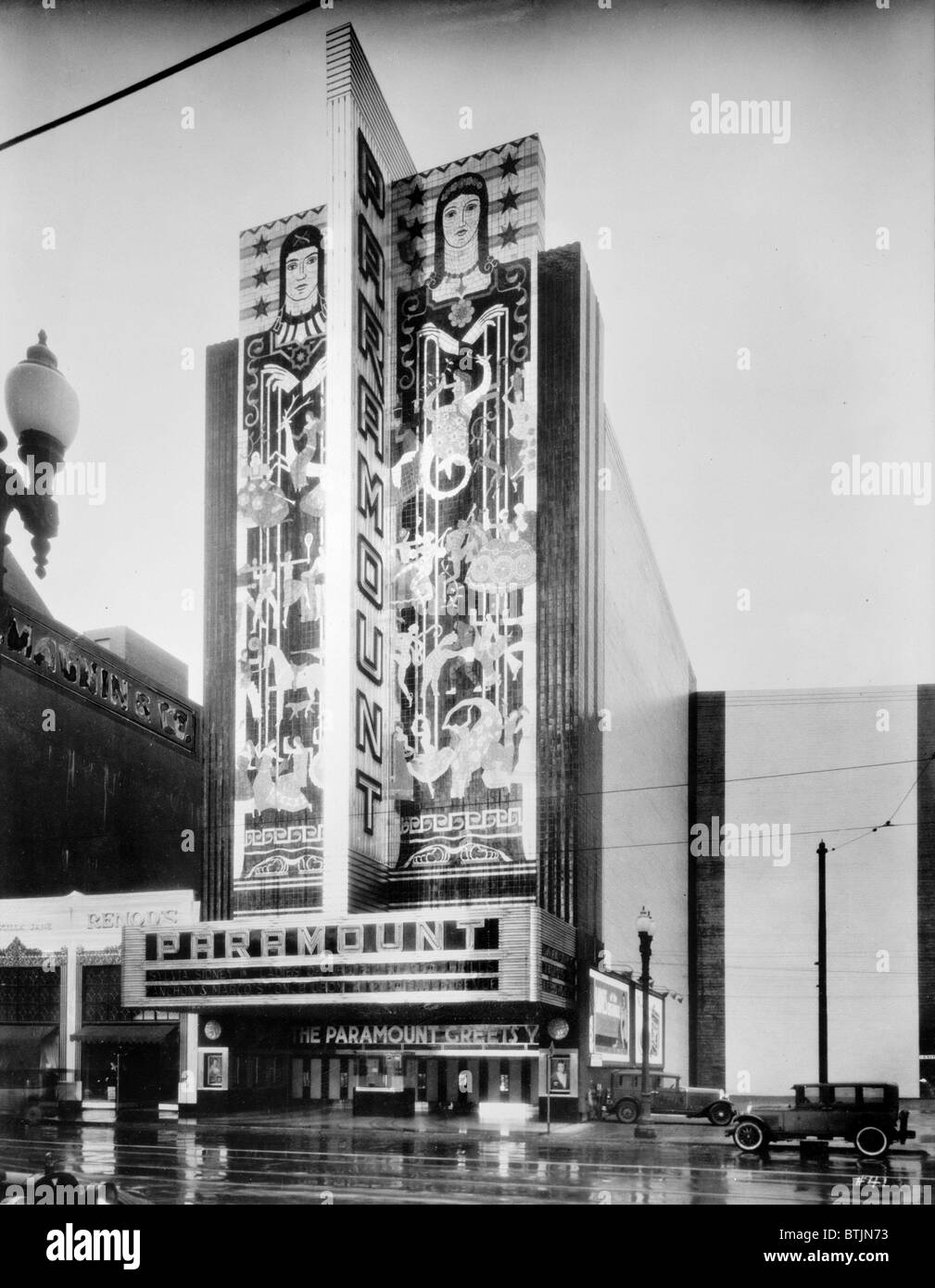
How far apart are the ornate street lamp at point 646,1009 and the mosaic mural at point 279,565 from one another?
3.33 m

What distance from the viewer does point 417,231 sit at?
12.8 metres

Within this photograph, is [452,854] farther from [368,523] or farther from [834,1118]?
[834,1118]

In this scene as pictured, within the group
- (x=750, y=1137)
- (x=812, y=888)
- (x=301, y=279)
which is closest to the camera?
(x=750, y=1137)

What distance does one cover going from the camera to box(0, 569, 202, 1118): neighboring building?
12125mm

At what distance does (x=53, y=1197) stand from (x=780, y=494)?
769cm

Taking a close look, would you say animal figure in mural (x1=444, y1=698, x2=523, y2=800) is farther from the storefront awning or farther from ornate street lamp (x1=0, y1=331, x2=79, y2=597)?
ornate street lamp (x1=0, y1=331, x2=79, y2=597)

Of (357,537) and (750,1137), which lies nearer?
(750,1137)

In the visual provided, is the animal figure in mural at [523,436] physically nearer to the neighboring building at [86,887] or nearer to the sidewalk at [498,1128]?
the neighboring building at [86,887]

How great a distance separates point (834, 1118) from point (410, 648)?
535cm

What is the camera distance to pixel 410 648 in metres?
12.3

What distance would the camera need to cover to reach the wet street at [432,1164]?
31.0 ft

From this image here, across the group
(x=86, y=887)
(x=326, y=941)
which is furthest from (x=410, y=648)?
(x=86, y=887)

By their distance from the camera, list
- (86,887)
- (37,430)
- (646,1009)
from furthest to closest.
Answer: (86,887), (646,1009), (37,430)
